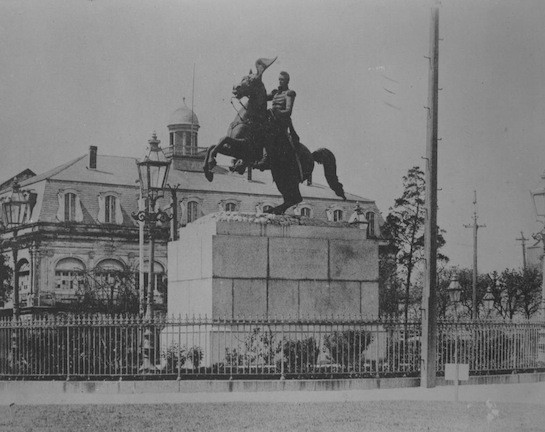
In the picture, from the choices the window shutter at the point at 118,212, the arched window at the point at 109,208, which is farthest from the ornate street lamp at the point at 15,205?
the window shutter at the point at 118,212

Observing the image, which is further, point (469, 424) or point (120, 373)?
point (120, 373)

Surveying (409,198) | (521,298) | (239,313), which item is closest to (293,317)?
(239,313)

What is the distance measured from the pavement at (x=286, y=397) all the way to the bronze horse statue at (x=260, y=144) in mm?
4649

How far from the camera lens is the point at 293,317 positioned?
59.7ft

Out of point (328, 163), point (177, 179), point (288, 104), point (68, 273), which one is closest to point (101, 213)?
point (68, 273)

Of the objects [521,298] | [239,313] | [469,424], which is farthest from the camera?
[521,298]

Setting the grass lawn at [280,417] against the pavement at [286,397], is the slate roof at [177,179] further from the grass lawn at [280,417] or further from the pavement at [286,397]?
the grass lawn at [280,417]

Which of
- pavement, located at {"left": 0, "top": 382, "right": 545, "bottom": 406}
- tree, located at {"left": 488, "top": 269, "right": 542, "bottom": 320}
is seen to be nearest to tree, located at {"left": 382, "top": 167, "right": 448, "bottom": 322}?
tree, located at {"left": 488, "top": 269, "right": 542, "bottom": 320}

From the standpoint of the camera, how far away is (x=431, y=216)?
1759cm

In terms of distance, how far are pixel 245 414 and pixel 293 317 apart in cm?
510

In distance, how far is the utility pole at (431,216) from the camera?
17266 mm

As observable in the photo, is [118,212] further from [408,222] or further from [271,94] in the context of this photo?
[271,94]

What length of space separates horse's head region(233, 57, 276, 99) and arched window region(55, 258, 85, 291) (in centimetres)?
4947

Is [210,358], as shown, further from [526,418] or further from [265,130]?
[526,418]
